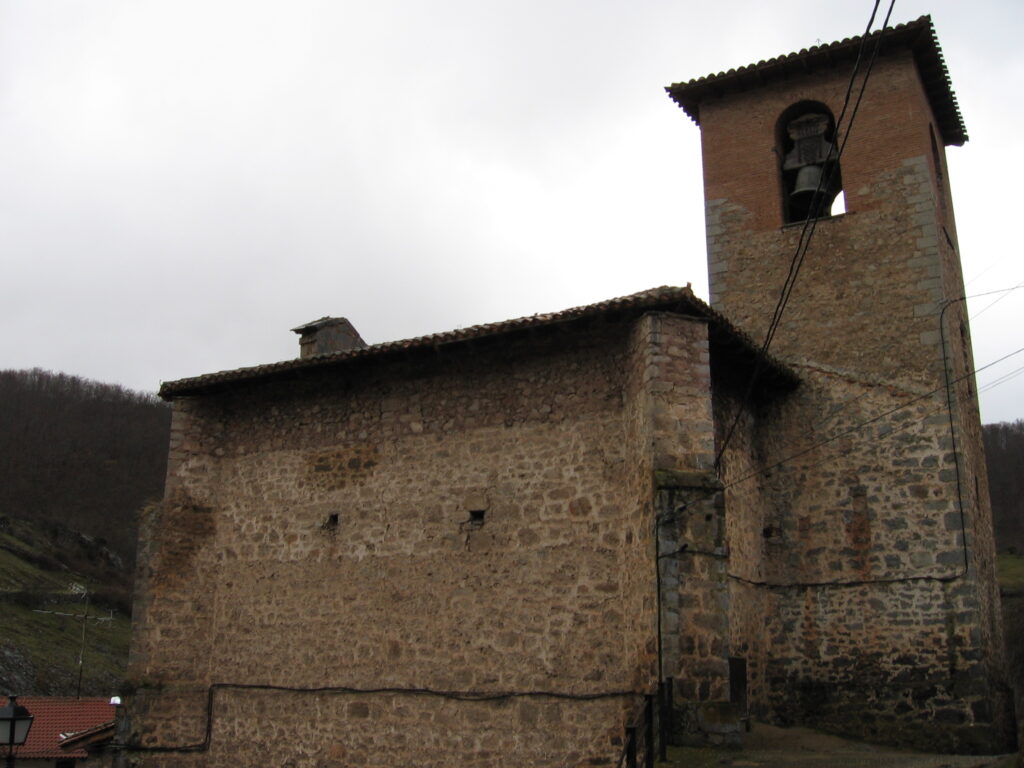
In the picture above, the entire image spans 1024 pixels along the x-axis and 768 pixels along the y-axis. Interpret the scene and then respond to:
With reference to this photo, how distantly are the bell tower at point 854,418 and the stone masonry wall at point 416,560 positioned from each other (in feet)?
5.14

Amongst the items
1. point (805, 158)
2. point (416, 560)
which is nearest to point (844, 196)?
point (805, 158)

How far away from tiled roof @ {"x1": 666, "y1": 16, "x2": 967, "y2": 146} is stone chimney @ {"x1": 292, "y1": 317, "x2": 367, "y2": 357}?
19.4 feet

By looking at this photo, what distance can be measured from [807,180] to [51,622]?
38276 millimetres

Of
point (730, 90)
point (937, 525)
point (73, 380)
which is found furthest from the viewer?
point (73, 380)

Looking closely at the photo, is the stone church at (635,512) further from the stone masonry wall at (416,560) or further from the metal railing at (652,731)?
the metal railing at (652,731)

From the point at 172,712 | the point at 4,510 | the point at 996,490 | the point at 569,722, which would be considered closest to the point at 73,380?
the point at 4,510

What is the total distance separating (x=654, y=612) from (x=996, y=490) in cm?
3334

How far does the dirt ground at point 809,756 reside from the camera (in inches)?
327

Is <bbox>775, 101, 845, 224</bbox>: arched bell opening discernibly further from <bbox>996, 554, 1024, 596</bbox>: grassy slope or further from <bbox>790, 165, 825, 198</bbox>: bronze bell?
<bbox>996, 554, 1024, 596</bbox>: grassy slope

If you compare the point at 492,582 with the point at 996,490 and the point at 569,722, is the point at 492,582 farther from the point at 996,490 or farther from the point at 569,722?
the point at 996,490

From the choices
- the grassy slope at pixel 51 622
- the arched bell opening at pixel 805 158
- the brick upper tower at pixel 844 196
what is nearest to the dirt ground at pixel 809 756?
the brick upper tower at pixel 844 196

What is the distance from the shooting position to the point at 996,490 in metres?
37.9

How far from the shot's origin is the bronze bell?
43.9ft

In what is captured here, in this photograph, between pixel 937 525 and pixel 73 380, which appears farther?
pixel 73 380
